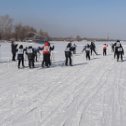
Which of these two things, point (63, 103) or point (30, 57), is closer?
point (63, 103)

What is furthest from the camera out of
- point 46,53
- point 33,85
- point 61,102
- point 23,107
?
point 46,53

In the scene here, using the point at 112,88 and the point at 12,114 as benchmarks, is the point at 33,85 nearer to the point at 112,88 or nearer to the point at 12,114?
the point at 112,88

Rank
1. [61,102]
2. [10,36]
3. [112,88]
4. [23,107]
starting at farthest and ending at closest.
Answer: [10,36] → [112,88] → [61,102] → [23,107]

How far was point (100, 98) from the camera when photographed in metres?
9.05

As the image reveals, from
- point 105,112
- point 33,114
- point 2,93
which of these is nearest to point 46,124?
point 33,114

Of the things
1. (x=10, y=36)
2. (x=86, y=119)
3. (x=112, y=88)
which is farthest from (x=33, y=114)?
(x=10, y=36)

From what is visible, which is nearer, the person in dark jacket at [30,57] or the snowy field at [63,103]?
the snowy field at [63,103]

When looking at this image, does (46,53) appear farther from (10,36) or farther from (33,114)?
(10,36)

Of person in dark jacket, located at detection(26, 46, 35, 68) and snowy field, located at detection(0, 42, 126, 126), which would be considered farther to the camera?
person in dark jacket, located at detection(26, 46, 35, 68)

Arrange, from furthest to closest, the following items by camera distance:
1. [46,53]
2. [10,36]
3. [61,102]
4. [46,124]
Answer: [10,36] < [46,53] < [61,102] < [46,124]

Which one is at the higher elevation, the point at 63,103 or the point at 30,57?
the point at 30,57

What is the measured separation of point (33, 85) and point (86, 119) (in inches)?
202

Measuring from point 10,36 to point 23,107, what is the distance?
12202 centimetres

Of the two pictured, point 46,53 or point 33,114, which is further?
point 46,53
